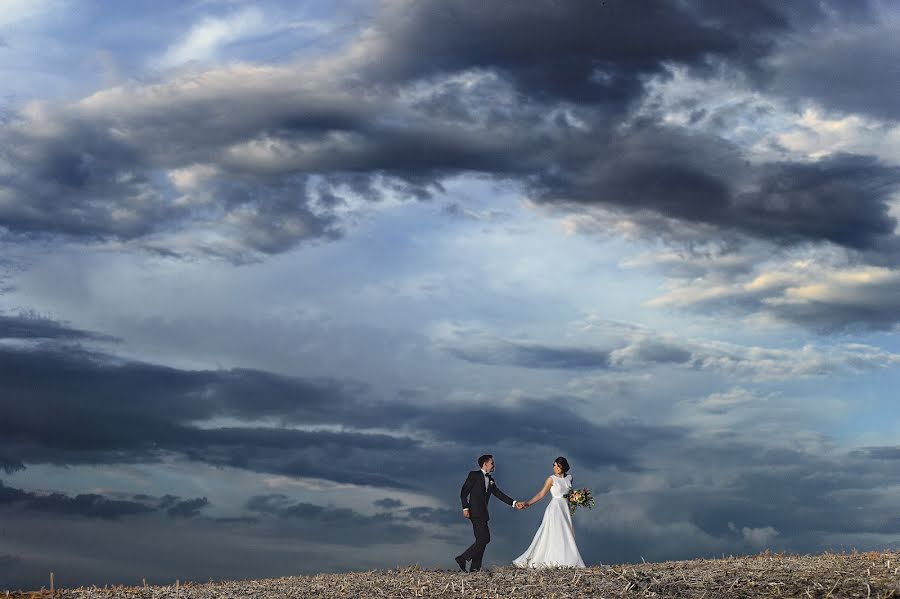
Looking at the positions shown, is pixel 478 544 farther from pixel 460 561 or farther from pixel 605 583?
pixel 605 583

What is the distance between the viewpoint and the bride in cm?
2756

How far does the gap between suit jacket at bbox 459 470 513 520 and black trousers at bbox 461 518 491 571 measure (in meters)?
0.19

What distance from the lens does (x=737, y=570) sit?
23.4 meters

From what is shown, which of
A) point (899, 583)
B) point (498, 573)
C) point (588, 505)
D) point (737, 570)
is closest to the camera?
point (899, 583)

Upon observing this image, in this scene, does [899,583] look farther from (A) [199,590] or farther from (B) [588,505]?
(A) [199,590]

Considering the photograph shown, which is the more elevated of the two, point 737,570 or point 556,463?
point 556,463

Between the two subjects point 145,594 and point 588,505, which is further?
point 588,505

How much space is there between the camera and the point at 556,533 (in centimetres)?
2800

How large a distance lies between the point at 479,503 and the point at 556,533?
2.28 m

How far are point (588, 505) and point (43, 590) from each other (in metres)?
14.2

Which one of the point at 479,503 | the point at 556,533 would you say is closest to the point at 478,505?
the point at 479,503

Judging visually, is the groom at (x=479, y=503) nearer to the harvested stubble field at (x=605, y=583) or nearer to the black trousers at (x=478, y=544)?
the black trousers at (x=478, y=544)

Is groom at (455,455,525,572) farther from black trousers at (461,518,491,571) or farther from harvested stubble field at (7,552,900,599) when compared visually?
harvested stubble field at (7,552,900,599)

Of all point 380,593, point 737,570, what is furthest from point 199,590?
point 737,570
